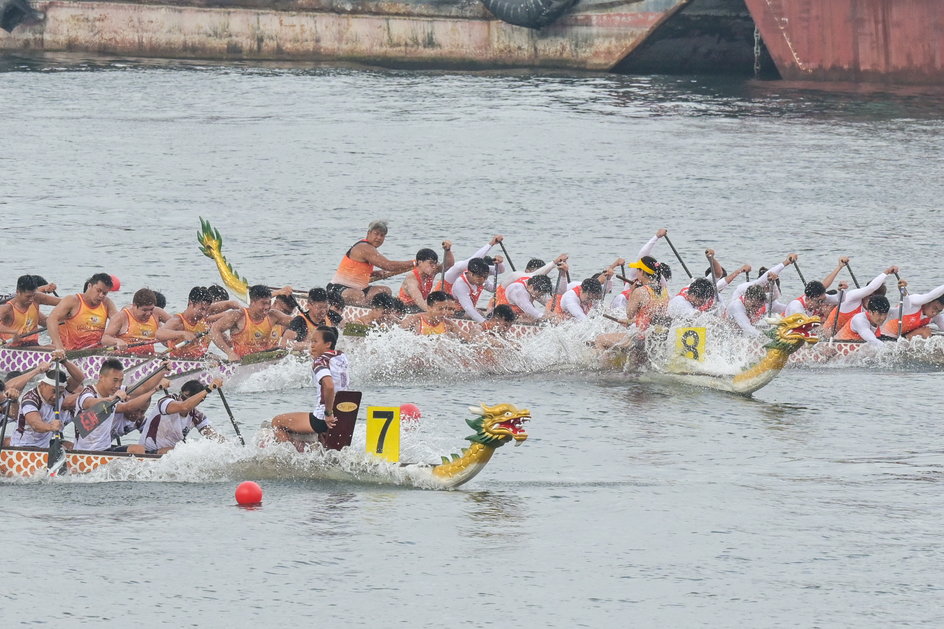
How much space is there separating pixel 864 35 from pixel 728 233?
64.8ft

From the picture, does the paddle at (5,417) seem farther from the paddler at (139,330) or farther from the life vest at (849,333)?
the life vest at (849,333)

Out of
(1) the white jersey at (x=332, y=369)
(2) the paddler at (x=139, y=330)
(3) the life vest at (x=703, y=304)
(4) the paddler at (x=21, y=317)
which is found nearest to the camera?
(1) the white jersey at (x=332, y=369)

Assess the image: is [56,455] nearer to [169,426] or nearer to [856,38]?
[169,426]

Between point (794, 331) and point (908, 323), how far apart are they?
4.40m

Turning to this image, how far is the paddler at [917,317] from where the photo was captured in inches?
962

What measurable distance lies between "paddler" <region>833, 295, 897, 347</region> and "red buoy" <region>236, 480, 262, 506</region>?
11062 mm

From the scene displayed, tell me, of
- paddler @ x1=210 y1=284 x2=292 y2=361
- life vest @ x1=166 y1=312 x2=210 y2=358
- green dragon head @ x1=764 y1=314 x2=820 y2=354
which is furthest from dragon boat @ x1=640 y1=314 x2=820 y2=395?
life vest @ x1=166 y1=312 x2=210 y2=358

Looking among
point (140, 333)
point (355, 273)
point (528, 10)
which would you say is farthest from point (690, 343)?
point (528, 10)

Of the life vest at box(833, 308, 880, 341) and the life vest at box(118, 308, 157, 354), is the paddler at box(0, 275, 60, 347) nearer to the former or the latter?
the life vest at box(118, 308, 157, 354)

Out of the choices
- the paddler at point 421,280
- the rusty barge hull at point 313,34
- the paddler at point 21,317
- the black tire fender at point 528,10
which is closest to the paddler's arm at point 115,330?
the paddler at point 21,317

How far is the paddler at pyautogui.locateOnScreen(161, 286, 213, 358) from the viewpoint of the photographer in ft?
72.0

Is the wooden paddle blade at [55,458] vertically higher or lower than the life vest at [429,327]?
lower

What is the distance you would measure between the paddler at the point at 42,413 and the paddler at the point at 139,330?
3.98 meters

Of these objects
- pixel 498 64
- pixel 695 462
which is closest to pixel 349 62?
pixel 498 64
